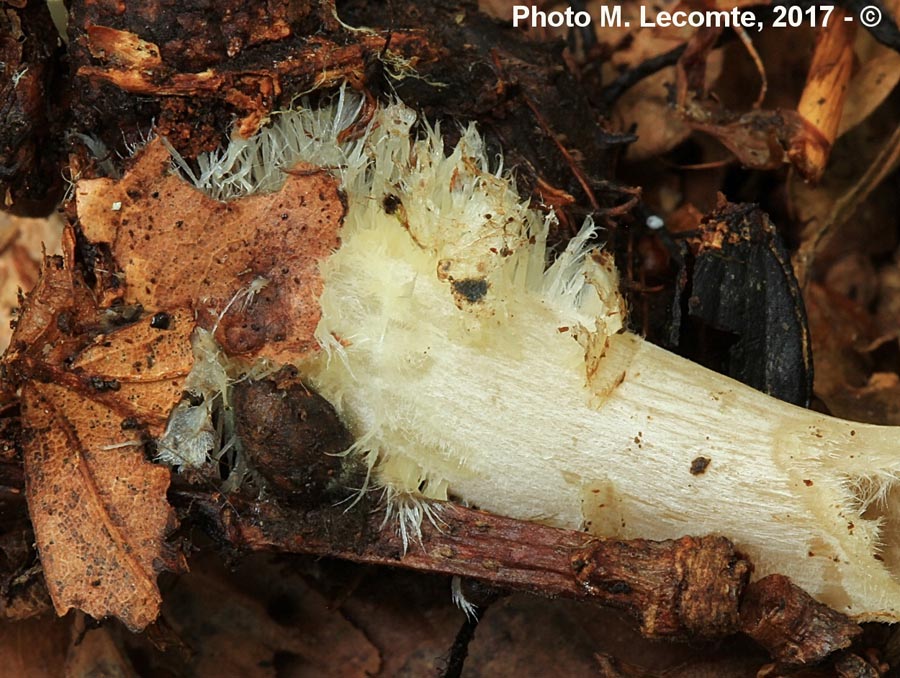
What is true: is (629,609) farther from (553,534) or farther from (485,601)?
(485,601)

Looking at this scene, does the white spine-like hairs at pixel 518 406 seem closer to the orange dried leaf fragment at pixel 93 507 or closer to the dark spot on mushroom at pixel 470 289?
the dark spot on mushroom at pixel 470 289

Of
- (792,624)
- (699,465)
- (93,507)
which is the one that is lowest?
(93,507)

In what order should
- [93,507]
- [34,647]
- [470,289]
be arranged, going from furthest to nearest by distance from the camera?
[34,647], [470,289], [93,507]

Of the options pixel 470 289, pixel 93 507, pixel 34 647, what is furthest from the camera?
pixel 34 647

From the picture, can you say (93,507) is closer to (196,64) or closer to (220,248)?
(220,248)

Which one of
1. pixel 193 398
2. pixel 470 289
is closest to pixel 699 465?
pixel 470 289

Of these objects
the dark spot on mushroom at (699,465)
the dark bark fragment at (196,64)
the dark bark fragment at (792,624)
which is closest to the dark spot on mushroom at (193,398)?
the dark bark fragment at (196,64)
